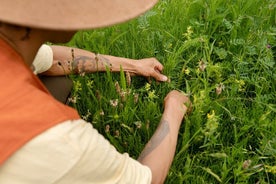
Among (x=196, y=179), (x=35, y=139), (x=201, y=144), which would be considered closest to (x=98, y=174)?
(x=35, y=139)

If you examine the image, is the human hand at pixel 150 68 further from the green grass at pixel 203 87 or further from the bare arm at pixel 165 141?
the bare arm at pixel 165 141

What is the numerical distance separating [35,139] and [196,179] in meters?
0.97

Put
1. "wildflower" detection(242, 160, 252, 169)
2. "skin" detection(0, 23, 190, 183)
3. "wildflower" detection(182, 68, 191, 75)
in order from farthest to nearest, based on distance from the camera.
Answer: "wildflower" detection(182, 68, 191, 75)
"wildflower" detection(242, 160, 252, 169)
"skin" detection(0, 23, 190, 183)

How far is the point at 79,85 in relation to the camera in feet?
7.84

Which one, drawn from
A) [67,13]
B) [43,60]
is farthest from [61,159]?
A: [43,60]

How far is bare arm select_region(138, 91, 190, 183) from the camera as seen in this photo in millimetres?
2000

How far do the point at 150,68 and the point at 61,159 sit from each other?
128 centimetres

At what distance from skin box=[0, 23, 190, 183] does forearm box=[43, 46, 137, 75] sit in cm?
1

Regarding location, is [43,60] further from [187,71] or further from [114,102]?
[187,71]

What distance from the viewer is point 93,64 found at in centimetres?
260

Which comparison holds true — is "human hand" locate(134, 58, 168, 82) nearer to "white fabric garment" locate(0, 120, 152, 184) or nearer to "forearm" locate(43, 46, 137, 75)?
"forearm" locate(43, 46, 137, 75)

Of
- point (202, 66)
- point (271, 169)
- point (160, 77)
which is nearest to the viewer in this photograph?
point (271, 169)

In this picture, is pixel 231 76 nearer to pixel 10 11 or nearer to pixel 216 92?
pixel 216 92

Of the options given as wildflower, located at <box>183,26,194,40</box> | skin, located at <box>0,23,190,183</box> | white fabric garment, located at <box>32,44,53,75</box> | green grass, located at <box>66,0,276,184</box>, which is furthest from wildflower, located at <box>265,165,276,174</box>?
white fabric garment, located at <box>32,44,53,75</box>
